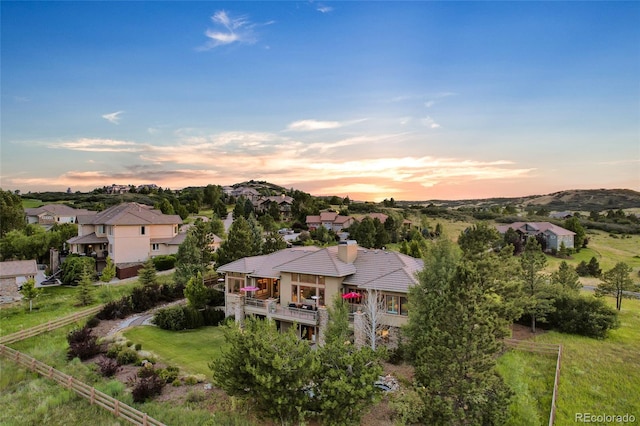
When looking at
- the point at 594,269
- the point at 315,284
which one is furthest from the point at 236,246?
the point at 594,269

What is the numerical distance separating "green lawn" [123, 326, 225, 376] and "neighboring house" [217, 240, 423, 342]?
2841 mm

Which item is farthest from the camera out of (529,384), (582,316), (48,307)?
(48,307)

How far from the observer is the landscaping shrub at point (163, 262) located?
139 feet

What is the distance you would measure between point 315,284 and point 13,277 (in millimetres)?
29274

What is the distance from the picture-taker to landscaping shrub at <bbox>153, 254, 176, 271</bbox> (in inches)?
1670

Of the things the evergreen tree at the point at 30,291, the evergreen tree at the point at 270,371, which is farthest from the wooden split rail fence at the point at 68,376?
the evergreen tree at the point at 30,291

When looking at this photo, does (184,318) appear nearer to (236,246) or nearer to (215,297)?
(215,297)

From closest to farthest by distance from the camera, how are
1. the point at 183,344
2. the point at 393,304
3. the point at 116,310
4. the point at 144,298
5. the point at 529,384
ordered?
the point at 529,384 → the point at 393,304 → the point at 183,344 → the point at 116,310 → the point at 144,298

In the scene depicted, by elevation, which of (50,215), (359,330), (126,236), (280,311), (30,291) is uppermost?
(50,215)

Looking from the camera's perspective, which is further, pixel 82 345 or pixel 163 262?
pixel 163 262

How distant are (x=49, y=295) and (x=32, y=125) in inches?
633

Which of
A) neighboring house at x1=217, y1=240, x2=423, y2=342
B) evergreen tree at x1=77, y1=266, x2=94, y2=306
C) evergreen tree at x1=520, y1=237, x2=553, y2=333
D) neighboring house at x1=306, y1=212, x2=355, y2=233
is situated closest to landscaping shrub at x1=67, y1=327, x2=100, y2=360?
evergreen tree at x1=77, y1=266, x2=94, y2=306

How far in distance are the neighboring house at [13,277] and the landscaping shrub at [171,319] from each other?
15.8m

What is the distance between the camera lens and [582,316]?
974 inches
